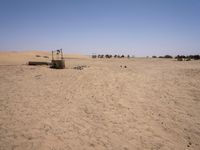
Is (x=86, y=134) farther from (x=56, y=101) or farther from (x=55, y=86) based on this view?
(x=55, y=86)

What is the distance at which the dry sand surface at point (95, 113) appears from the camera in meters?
7.21

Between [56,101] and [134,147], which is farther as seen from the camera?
[56,101]

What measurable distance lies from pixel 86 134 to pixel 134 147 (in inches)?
58.1

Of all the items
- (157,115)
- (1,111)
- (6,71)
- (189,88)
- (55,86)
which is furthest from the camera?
(6,71)

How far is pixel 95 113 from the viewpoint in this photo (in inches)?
358

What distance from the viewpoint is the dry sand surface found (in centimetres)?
721

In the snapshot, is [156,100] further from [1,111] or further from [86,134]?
[1,111]

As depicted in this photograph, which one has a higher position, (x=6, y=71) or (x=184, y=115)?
(x=6, y=71)

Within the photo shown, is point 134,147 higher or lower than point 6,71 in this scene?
lower

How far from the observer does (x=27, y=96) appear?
10266mm

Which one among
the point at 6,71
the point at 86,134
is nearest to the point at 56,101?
the point at 86,134

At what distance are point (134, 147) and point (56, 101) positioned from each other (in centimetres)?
401

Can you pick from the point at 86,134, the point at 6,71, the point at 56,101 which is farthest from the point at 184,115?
the point at 6,71

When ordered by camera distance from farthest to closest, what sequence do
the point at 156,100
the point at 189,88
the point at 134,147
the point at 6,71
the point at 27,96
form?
the point at 6,71 → the point at 189,88 → the point at 156,100 → the point at 27,96 → the point at 134,147
